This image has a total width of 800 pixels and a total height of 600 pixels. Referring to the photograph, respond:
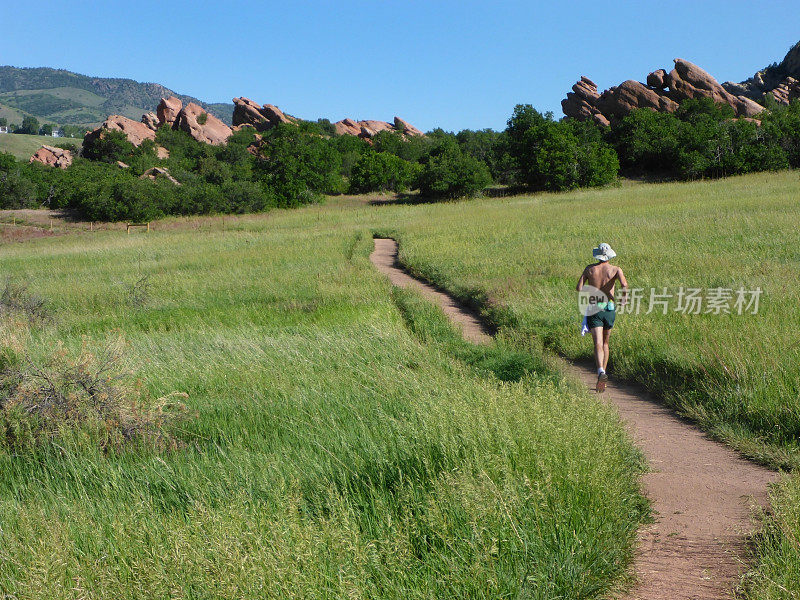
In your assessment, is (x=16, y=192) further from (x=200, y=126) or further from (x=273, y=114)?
(x=273, y=114)

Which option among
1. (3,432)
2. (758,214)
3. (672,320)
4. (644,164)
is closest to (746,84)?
(644,164)

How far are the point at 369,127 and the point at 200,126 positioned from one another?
3592 cm

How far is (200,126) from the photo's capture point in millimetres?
87625

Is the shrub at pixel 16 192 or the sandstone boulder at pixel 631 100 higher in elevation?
the sandstone boulder at pixel 631 100

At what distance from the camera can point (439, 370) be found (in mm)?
6484

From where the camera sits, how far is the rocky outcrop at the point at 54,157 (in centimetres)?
7112

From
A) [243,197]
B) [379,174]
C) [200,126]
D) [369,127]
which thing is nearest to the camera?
[243,197]

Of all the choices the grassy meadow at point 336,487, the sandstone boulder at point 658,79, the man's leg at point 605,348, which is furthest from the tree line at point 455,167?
the grassy meadow at point 336,487

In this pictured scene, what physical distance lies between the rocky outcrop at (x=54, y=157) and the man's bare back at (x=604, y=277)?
76.9 m

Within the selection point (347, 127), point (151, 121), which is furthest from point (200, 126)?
point (347, 127)

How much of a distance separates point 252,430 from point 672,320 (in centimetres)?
597

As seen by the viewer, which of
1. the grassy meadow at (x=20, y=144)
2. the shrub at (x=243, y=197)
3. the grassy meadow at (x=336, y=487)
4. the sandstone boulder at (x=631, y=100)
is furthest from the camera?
the grassy meadow at (x=20, y=144)

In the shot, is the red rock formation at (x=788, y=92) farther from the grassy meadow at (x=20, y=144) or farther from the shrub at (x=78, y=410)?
the grassy meadow at (x=20, y=144)

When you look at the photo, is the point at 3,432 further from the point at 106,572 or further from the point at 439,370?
the point at 439,370
